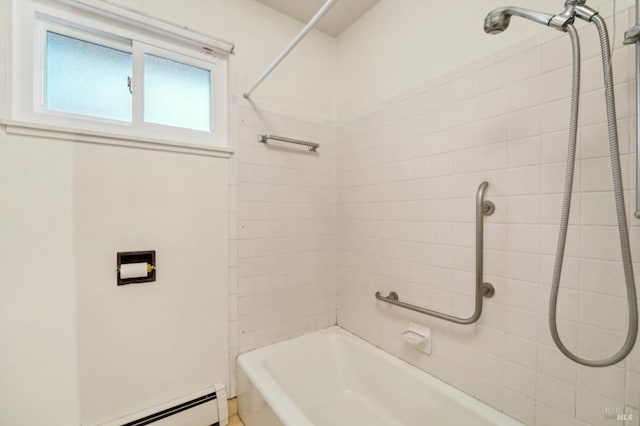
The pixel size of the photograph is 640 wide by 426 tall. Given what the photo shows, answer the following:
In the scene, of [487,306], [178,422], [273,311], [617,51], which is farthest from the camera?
[273,311]

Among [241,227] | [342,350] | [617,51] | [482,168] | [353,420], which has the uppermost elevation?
[617,51]

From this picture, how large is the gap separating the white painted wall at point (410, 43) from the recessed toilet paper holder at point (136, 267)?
1.54 meters

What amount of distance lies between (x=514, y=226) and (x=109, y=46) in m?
2.06

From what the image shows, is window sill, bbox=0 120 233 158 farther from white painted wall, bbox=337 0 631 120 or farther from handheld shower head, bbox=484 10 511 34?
handheld shower head, bbox=484 10 511 34

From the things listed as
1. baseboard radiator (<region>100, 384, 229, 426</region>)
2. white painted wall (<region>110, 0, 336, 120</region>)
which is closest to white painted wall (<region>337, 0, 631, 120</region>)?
white painted wall (<region>110, 0, 336, 120</region>)

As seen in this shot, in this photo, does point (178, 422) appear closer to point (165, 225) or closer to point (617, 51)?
point (165, 225)

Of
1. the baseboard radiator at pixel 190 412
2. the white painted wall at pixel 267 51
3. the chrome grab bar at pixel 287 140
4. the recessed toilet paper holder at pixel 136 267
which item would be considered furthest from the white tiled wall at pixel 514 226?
the recessed toilet paper holder at pixel 136 267

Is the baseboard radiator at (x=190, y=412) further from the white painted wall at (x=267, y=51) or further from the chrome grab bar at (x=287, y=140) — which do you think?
the white painted wall at (x=267, y=51)

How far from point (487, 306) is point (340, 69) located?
5.97ft

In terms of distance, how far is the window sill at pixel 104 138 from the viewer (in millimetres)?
1111

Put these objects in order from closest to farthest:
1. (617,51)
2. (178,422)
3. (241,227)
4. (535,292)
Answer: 1. (617,51)
2. (535,292)
3. (178,422)
4. (241,227)

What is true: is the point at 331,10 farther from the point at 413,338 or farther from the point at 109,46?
the point at 413,338

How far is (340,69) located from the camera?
205 cm

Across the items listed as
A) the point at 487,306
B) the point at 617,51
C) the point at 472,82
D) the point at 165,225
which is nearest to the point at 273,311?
the point at 165,225
